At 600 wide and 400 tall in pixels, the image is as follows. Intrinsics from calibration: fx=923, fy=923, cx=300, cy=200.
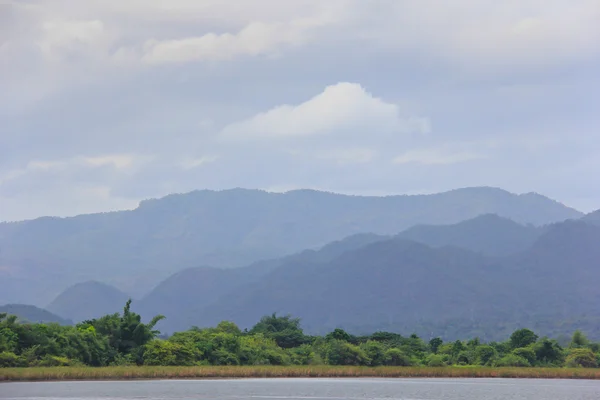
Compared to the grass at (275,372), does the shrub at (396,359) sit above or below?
above

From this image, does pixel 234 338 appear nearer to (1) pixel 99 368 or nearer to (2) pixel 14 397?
(1) pixel 99 368

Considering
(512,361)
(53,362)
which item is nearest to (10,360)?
(53,362)

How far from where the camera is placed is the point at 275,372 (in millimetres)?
71250

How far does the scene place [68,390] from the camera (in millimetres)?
56594

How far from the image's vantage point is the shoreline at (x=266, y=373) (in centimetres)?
6303

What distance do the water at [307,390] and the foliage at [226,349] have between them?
555 cm

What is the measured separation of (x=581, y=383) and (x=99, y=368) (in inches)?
1453

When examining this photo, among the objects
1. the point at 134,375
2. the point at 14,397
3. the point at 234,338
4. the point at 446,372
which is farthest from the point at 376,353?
the point at 14,397

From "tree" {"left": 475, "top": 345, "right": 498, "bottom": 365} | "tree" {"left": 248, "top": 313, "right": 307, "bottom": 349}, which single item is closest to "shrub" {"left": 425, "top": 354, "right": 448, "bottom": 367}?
"tree" {"left": 475, "top": 345, "right": 498, "bottom": 365}

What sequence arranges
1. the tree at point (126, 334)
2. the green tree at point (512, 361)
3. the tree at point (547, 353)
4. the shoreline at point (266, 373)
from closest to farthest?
the shoreline at point (266, 373)
the tree at point (126, 334)
the green tree at point (512, 361)
the tree at point (547, 353)

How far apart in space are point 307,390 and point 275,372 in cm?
942

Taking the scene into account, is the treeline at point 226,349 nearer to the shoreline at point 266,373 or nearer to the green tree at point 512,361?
the green tree at point 512,361

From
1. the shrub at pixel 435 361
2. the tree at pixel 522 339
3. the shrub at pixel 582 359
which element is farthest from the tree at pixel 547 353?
the shrub at pixel 435 361

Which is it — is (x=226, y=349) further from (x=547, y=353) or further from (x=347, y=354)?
(x=547, y=353)
